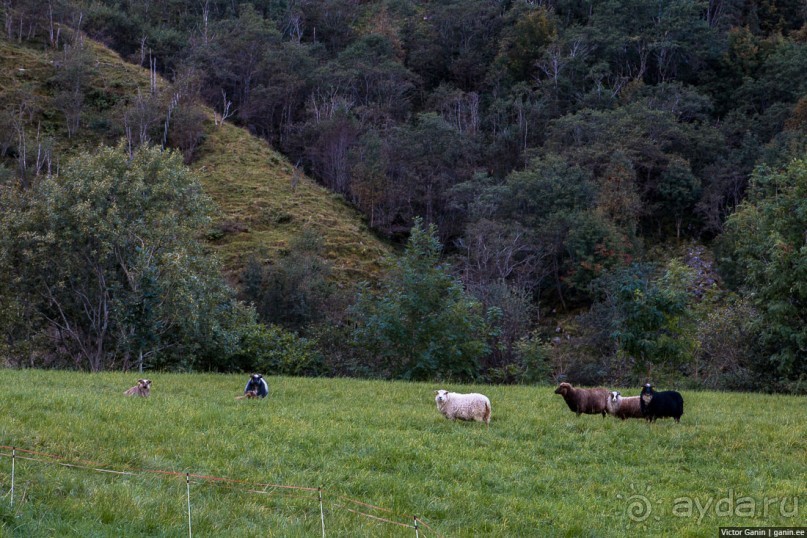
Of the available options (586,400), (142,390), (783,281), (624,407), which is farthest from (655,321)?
(142,390)

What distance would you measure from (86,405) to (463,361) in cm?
1787

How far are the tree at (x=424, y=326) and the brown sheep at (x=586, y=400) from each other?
40.2 feet

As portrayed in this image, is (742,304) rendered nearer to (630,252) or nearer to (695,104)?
(630,252)

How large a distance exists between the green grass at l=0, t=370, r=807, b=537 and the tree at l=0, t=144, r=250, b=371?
506 inches

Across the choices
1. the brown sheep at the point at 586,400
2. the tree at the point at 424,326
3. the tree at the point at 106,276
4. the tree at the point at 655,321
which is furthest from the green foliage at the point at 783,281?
the tree at the point at 106,276

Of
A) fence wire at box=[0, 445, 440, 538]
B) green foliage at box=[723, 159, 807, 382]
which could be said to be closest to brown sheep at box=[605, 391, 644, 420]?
fence wire at box=[0, 445, 440, 538]

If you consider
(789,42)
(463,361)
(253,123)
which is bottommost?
(463,361)

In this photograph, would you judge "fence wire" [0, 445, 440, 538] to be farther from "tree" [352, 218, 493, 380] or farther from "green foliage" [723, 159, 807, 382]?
"green foliage" [723, 159, 807, 382]

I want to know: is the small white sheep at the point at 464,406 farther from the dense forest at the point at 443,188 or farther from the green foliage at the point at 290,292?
the green foliage at the point at 290,292

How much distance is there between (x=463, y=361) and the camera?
29.5m

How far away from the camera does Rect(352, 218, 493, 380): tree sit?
29344 mm

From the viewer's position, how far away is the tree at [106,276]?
1170 inches

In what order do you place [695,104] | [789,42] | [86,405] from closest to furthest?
1. [86,405]
2. [695,104]
3. [789,42]

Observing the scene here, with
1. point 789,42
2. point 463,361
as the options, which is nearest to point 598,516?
point 463,361
